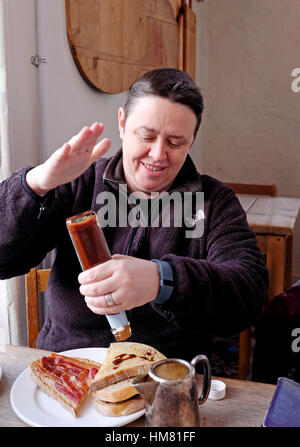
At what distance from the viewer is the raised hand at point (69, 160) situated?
91cm

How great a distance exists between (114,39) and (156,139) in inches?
45.7

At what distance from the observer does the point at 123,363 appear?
937 mm

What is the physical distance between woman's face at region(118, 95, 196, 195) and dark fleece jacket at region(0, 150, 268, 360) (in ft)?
0.25

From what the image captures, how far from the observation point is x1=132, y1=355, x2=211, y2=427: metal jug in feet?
2.27

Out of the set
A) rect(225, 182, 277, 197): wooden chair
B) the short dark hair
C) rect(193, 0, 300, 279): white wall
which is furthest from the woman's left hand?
rect(193, 0, 300, 279): white wall

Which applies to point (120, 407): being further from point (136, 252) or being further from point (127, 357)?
point (136, 252)

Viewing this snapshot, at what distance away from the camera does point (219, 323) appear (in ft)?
3.53

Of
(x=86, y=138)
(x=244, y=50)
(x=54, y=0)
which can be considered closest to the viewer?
(x=86, y=138)

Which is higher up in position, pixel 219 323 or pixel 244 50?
pixel 244 50

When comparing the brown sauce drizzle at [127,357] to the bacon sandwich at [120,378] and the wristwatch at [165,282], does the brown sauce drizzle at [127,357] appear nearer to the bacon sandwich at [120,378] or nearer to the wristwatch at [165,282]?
the bacon sandwich at [120,378]

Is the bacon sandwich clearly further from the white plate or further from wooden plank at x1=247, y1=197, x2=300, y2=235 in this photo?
wooden plank at x1=247, y1=197, x2=300, y2=235

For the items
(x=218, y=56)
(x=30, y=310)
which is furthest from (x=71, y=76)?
(x=218, y=56)

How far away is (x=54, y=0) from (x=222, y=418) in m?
1.53
